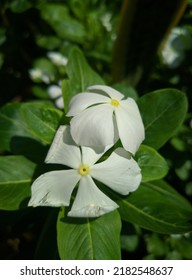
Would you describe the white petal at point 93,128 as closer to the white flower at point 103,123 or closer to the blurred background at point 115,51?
the white flower at point 103,123

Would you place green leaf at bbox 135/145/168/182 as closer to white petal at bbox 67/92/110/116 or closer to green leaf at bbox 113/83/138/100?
white petal at bbox 67/92/110/116

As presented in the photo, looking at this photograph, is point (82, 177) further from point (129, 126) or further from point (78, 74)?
point (78, 74)

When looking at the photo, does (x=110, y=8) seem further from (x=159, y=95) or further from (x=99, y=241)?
(x=99, y=241)

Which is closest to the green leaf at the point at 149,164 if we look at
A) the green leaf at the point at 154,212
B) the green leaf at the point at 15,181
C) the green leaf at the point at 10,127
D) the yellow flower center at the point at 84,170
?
the green leaf at the point at 154,212

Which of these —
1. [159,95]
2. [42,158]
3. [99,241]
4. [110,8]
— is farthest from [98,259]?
[110,8]

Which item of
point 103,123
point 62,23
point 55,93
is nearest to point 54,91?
point 55,93
